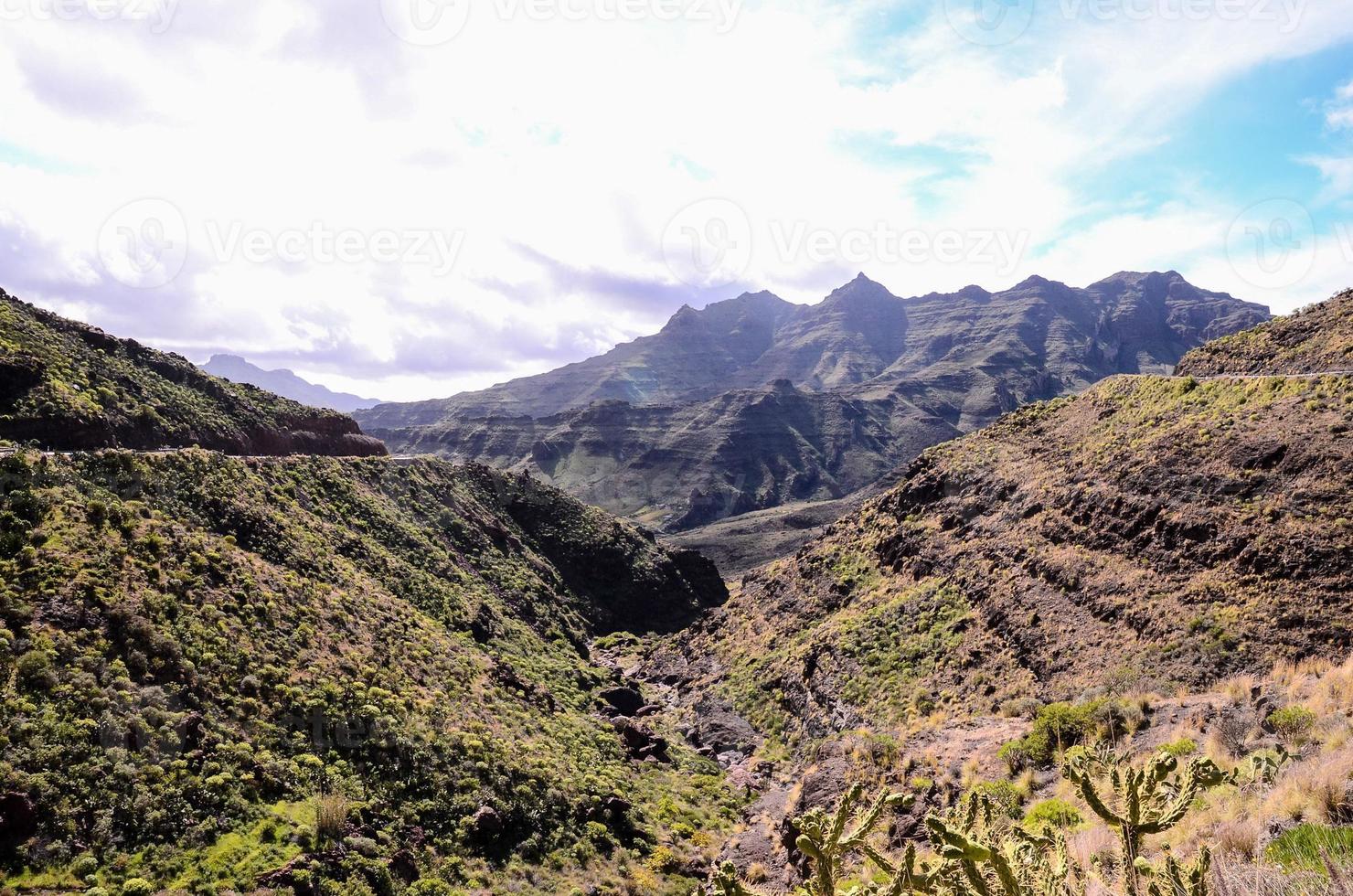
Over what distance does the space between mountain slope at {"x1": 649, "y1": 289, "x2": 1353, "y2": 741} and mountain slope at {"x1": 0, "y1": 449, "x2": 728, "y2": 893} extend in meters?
11.0

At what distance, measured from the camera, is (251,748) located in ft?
68.1

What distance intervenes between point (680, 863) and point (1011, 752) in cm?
1467

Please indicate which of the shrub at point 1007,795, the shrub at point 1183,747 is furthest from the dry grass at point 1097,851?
the shrub at point 1183,747

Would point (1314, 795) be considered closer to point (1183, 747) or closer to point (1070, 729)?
point (1183, 747)

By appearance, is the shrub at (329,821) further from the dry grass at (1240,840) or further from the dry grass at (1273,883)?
the dry grass at (1273,883)

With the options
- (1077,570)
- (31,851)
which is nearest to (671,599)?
(1077,570)

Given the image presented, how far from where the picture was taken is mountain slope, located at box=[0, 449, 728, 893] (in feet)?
54.7

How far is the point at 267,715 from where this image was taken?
22547mm

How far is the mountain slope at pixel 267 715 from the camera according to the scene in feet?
54.7

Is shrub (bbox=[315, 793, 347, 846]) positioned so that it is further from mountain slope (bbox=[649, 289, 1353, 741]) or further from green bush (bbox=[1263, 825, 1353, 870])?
mountain slope (bbox=[649, 289, 1353, 741])

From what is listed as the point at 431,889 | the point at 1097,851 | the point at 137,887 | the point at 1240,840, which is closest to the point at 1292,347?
the point at 1240,840

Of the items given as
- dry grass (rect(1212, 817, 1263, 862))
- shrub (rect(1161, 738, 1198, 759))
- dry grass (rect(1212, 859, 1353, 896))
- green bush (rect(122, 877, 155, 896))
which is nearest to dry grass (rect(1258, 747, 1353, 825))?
dry grass (rect(1212, 817, 1263, 862))

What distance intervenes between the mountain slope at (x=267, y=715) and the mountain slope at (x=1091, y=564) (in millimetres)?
11017

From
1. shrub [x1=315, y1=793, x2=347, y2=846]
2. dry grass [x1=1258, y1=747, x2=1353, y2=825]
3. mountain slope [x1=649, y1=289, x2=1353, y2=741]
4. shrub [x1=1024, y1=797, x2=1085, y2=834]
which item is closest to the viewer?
dry grass [x1=1258, y1=747, x2=1353, y2=825]
